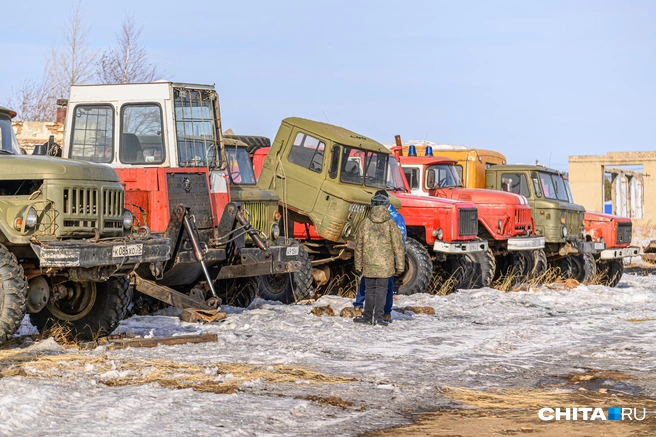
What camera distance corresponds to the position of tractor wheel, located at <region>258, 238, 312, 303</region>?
594 inches

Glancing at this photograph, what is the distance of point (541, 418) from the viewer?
686cm

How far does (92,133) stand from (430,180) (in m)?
8.70

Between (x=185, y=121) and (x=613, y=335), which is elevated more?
(x=185, y=121)

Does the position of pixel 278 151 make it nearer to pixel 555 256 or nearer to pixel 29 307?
pixel 29 307

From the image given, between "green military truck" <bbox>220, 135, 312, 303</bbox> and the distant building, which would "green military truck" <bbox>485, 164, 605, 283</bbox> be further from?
the distant building

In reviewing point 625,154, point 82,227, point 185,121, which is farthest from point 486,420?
point 625,154

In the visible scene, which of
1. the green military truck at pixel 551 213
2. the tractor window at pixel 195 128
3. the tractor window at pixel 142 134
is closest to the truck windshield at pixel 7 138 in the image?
the tractor window at pixel 142 134

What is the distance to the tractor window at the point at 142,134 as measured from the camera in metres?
12.4

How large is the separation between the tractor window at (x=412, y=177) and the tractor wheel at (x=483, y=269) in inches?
69.3

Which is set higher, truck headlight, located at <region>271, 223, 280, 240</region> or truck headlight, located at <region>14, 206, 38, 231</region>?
truck headlight, located at <region>14, 206, 38, 231</region>

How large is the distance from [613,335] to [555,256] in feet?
36.5

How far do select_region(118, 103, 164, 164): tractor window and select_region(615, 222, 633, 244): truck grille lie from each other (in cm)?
1393

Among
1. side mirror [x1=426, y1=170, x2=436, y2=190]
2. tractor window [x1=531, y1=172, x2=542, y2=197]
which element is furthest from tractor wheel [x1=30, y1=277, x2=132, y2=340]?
tractor window [x1=531, y1=172, x2=542, y2=197]

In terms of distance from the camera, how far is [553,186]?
22.8 metres
